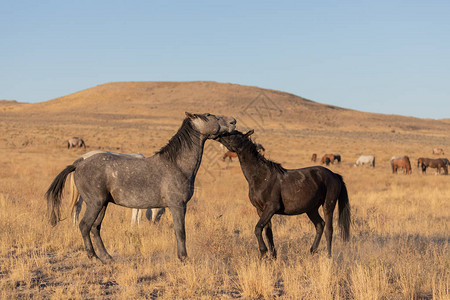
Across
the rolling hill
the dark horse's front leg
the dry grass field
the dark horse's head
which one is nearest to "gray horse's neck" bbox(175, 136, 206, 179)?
the dark horse's head

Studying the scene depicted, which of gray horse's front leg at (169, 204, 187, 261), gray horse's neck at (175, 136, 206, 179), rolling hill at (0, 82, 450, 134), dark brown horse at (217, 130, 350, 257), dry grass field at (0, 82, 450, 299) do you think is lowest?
dry grass field at (0, 82, 450, 299)

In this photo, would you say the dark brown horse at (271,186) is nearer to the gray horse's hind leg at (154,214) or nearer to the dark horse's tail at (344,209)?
the dark horse's tail at (344,209)

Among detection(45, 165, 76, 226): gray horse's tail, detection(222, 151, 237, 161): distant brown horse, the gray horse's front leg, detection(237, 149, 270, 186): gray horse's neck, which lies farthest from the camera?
detection(222, 151, 237, 161): distant brown horse

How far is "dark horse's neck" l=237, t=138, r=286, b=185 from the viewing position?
22.0 ft

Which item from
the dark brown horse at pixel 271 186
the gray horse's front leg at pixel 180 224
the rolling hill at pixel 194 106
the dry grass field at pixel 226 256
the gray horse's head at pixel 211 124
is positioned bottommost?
the dry grass field at pixel 226 256

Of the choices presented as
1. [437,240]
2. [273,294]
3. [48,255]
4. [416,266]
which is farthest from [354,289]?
[48,255]

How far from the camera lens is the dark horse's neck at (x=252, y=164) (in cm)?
671

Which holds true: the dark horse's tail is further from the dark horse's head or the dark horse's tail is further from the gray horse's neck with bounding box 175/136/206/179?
the gray horse's neck with bounding box 175/136/206/179

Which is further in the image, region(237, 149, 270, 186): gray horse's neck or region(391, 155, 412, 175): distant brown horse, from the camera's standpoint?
region(391, 155, 412, 175): distant brown horse

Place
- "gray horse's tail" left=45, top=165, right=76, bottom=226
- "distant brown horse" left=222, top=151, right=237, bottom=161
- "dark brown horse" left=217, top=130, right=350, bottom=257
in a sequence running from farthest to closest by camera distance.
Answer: "distant brown horse" left=222, top=151, right=237, bottom=161, "gray horse's tail" left=45, top=165, right=76, bottom=226, "dark brown horse" left=217, top=130, right=350, bottom=257

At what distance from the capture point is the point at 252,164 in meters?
6.75

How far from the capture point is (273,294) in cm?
523

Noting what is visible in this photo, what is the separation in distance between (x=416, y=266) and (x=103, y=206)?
192 inches

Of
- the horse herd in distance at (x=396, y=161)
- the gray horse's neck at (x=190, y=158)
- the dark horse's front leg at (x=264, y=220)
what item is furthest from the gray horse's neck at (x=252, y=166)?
the horse herd in distance at (x=396, y=161)
